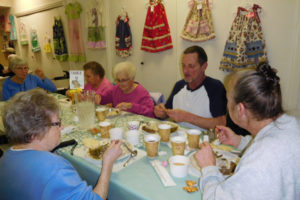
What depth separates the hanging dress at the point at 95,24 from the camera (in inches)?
165

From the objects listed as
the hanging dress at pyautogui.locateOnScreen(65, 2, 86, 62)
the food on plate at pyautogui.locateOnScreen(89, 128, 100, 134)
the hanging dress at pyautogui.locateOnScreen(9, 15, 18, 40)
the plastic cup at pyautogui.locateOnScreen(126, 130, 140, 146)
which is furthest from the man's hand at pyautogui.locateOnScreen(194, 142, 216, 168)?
the hanging dress at pyautogui.locateOnScreen(9, 15, 18, 40)

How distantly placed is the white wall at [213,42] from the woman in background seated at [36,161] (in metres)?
1.41

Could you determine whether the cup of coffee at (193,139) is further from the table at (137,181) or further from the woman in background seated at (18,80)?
the woman in background seated at (18,80)

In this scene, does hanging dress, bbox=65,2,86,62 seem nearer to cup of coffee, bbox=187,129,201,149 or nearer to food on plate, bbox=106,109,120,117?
food on plate, bbox=106,109,120,117

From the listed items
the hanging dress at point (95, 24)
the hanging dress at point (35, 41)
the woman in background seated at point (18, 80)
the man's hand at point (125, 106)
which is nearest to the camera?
the man's hand at point (125, 106)

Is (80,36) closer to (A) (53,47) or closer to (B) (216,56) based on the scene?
(A) (53,47)

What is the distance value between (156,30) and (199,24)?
776 mm

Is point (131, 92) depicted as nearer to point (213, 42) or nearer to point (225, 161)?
point (213, 42)

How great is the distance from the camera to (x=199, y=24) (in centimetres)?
290

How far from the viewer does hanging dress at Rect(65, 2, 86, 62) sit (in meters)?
4.60

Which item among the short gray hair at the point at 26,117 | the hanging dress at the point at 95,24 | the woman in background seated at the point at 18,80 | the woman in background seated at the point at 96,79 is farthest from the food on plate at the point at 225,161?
the hanging dress at the point at 95,24

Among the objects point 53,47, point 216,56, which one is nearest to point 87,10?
point 53,47

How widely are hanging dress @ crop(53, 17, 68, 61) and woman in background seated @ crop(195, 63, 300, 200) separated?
510cm

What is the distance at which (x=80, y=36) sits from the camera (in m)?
4.75
